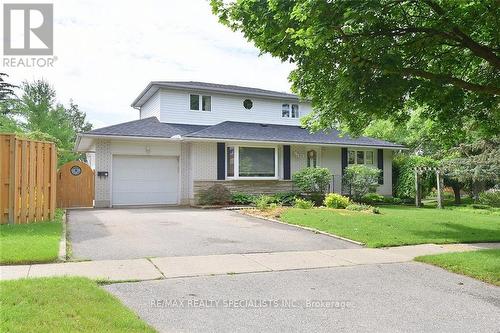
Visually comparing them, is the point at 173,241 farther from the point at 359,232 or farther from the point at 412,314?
the point at 412,314

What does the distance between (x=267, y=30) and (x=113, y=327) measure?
571 centimetres

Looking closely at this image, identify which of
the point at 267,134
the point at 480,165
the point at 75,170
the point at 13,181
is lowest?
the point at 13,181

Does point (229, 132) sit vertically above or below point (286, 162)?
above

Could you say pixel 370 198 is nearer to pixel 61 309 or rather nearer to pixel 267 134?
pixel 267 134

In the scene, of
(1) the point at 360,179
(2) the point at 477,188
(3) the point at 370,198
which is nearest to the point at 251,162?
(1) the point at 360,179

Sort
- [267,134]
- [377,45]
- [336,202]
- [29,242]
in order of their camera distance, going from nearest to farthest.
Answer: [29,242], [377,45], [336,202], [267,134]

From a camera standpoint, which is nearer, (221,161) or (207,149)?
(207,149)

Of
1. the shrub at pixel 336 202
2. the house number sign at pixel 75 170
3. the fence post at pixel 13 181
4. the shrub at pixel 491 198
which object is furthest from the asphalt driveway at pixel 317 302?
the shrub at pixel 491 198

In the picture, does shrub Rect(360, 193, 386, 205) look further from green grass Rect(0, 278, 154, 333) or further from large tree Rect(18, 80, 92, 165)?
large tree Rect(18, 80, 92, 165)

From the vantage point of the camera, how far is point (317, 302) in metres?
5.31

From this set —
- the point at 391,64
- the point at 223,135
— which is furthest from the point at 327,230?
the point at 223,135

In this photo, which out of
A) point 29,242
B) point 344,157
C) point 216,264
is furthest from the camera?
point 344,157

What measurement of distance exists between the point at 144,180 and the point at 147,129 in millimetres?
2318

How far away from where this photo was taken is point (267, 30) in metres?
7.74
